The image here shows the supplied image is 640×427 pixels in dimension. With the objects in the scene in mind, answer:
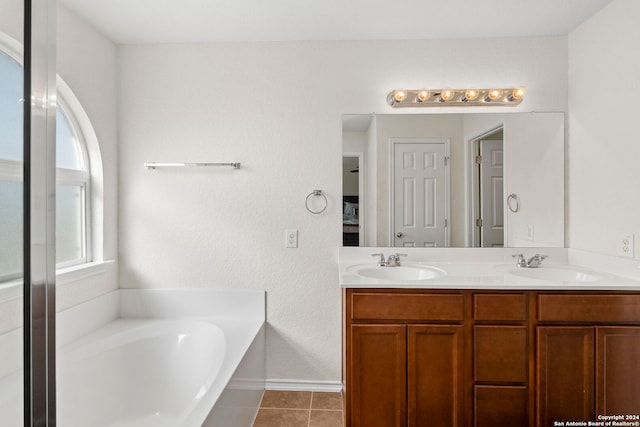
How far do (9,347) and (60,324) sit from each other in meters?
1.74

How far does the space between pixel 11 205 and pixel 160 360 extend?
6.08ft

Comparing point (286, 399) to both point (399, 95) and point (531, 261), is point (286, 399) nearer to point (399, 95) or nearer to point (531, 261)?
point (531, 261)

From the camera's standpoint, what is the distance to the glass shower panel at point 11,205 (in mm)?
513

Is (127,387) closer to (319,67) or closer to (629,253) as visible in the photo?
(319,67)

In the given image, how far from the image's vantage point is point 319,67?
7.72ft

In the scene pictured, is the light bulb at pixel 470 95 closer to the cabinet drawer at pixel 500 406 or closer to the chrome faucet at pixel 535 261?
the chrome faucet at pixel 535 261

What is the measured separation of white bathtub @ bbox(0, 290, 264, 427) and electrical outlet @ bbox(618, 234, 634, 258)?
209 cm

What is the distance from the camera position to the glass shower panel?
51 cm

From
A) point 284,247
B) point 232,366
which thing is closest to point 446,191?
point 284,247

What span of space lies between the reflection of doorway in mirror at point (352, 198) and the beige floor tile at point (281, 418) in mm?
1074

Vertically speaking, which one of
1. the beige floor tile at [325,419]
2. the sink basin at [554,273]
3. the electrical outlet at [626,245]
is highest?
the electrical outlet at [626,245]

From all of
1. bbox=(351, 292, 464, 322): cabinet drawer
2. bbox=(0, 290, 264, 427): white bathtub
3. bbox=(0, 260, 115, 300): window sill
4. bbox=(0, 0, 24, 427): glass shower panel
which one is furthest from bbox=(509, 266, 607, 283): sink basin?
bbox=(0, 260, 115, 300): window sill

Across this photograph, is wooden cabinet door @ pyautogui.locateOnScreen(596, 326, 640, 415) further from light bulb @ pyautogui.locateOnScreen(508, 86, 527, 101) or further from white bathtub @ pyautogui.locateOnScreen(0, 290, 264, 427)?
white bathtub @ pyautogui.locateOnScreen(0, 290, 264, 427)

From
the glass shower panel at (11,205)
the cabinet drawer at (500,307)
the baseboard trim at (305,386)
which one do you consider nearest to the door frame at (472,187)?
the cabinet drawer at (500,307)
